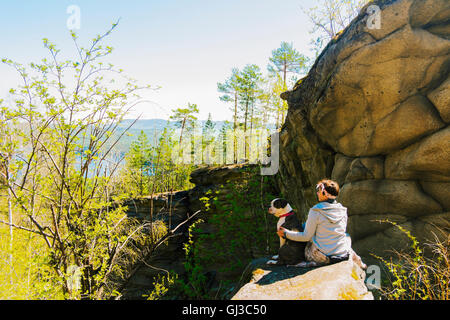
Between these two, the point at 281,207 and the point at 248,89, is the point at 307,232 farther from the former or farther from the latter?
the point at 248,89

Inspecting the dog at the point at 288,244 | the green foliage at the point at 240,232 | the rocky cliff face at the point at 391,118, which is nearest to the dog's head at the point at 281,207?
the dog at the point at 288,244

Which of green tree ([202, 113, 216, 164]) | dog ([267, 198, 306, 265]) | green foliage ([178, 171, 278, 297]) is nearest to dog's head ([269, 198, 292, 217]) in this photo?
dog ([267, 198, 306, 265])

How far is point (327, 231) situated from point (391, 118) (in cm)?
365

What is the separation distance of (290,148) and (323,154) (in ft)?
6.80

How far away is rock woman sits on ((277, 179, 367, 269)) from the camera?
12.8 ft

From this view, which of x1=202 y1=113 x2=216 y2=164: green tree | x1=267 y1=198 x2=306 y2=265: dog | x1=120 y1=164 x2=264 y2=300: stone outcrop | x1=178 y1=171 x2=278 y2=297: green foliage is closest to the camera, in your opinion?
x1=267 y1=198 x2=306 y2=265: dog

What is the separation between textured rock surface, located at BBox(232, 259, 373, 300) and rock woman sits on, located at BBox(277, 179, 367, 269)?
166 mm

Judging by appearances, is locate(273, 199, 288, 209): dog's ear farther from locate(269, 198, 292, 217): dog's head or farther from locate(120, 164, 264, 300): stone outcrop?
locate(120, 164, 264, 300): stone outcrop

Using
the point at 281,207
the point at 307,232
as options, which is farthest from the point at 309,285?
the point at 281,207

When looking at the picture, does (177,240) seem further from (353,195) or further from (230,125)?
(230,125)

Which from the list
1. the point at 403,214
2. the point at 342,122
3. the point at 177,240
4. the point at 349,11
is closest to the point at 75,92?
the point at 342,122

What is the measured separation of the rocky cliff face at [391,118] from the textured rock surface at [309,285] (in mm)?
2641

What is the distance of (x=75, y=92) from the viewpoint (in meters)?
4.63

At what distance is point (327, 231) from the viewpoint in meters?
3.91
